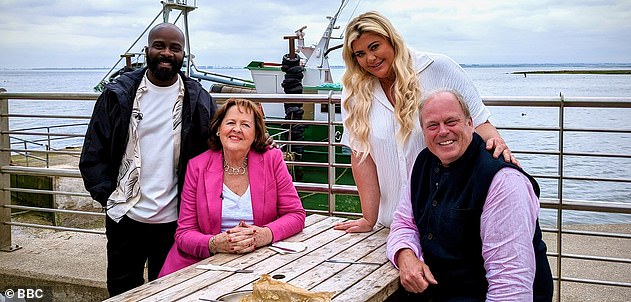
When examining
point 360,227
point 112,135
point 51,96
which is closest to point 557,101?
point 360,227

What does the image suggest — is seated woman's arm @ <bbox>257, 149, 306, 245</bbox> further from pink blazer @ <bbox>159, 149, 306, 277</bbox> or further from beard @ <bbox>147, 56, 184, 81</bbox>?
beard @ <bbox>147, 56, 184, 81</bbox>

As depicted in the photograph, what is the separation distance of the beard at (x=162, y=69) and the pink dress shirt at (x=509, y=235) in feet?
A: 5.02

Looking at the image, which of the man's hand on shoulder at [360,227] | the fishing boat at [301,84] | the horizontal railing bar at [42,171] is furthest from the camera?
the fishing boat at [301,84]

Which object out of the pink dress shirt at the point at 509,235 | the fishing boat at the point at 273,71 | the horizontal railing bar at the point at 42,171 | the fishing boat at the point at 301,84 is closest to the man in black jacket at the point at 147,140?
the pink dress shirt at the point at 509,235

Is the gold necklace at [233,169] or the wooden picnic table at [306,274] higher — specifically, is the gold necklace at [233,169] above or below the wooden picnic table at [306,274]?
above

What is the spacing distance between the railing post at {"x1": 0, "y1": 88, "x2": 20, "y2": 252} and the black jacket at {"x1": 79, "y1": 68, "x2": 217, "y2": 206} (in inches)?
89.4

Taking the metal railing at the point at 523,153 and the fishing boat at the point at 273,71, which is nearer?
the metal railing at the point at 523,153

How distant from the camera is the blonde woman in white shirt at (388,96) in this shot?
2.75m

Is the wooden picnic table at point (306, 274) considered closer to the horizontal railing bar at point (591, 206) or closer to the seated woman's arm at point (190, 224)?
the seated woman's arm at point (190, 224)

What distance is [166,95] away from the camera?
302 cm

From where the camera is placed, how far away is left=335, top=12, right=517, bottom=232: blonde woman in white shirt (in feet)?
9.02

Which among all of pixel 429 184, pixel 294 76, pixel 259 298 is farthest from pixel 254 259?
pixel 294 76

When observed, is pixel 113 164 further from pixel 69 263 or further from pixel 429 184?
pixel 69 263

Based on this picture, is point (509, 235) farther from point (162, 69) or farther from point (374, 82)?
point (162, 69)
